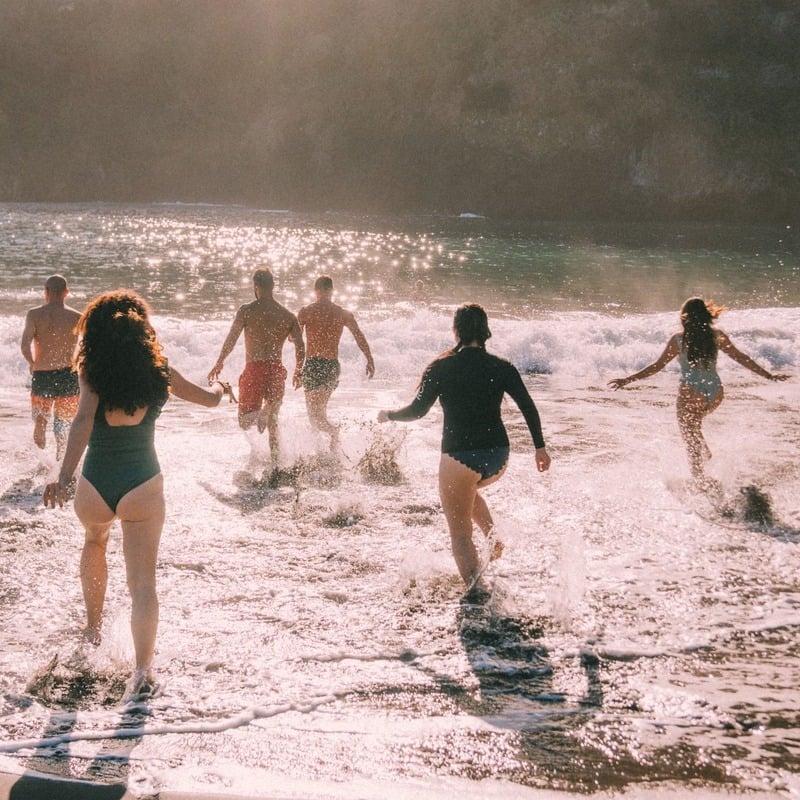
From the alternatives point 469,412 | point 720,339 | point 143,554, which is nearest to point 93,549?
point 143,554

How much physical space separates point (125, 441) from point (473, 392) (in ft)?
6.79

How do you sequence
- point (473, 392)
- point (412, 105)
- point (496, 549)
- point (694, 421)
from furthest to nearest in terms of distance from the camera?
point (412, 105) → point (694, 421) → point (496, 549) → point (473, 392)

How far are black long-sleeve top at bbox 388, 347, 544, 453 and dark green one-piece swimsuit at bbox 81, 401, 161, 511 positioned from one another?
188cm

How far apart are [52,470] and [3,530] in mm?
1560

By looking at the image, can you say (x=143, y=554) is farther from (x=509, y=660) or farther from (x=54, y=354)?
(x=54, y=354)

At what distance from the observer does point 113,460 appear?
4020 millimetres

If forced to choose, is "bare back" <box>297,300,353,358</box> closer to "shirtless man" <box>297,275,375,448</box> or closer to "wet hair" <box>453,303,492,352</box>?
"shirtless man" <box>297,275,375,448</box>

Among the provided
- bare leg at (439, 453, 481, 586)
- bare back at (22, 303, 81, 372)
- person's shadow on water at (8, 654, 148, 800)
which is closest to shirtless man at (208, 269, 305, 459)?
bare back at (22, 303, 81, 372)

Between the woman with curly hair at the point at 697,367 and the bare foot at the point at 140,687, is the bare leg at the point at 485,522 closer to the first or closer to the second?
the bare foot at the point at 140,687

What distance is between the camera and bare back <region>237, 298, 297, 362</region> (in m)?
7.99

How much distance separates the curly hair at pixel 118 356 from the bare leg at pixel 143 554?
42 centimetres

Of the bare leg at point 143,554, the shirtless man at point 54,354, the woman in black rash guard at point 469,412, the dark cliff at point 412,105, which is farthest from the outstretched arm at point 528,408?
the dark cliff at point 412,105

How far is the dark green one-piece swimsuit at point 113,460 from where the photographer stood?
4020 mm

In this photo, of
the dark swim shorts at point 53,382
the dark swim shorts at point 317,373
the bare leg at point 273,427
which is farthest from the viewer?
the dark swim shorts at point 317,373
